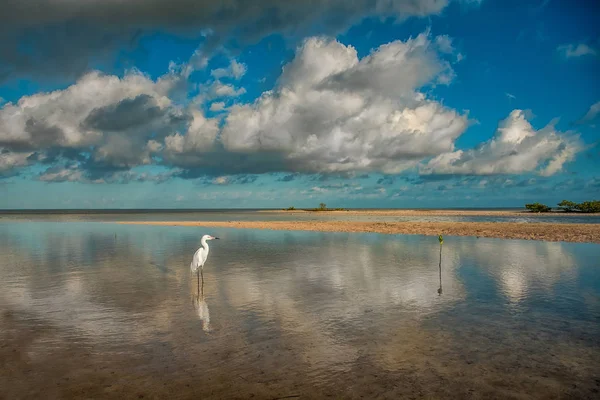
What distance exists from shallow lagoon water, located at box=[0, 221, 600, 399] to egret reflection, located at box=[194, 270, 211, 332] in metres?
0.08

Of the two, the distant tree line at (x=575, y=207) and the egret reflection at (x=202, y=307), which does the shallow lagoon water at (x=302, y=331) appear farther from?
the distant tree line at (x=575, y=207)

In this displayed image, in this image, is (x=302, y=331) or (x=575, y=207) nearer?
(x=302, y=331)

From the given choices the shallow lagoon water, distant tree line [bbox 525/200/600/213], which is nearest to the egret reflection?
the shallow lagoon water

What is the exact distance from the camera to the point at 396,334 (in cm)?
1120

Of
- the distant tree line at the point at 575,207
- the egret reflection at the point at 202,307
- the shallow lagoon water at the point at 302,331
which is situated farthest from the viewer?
the distant tree line at the point at 575,207

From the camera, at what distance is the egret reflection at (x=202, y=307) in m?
12.2

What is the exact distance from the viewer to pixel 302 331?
37.7ft

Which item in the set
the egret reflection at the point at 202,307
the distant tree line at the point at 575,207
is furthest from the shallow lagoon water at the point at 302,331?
the distant tree line at the point at 575,207

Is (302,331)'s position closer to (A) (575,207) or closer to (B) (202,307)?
(B) (202,307)

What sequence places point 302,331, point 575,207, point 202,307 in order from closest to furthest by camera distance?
point 302,331 < point 202,307 < point 575,207

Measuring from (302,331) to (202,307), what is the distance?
430 centimetres

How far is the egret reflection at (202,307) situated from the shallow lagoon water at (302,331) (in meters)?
0.08

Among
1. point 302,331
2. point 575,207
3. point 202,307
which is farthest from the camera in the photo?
point 575,207

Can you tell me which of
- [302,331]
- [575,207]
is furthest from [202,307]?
[575,207]
